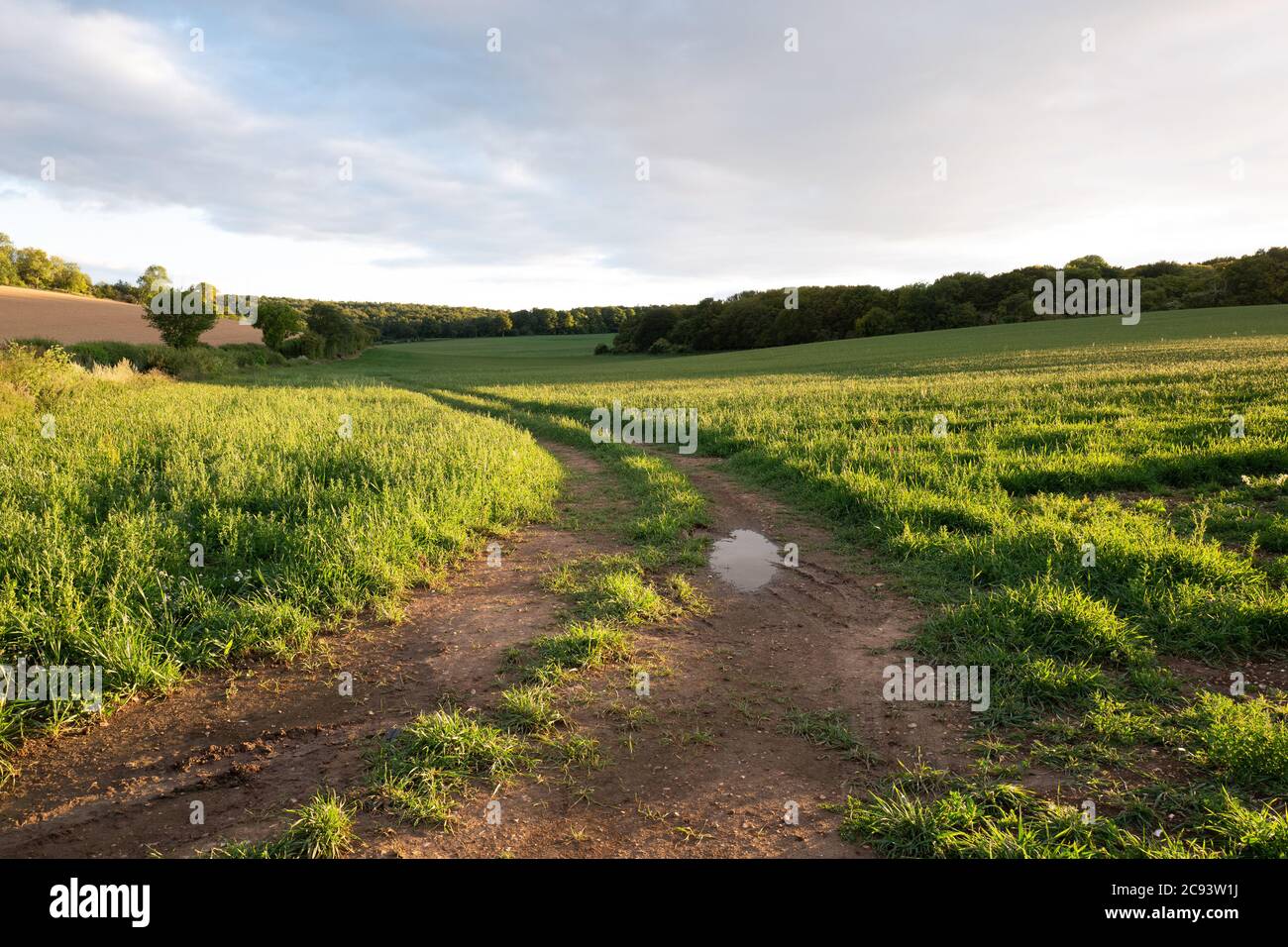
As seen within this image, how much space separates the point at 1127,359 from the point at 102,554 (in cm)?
3586

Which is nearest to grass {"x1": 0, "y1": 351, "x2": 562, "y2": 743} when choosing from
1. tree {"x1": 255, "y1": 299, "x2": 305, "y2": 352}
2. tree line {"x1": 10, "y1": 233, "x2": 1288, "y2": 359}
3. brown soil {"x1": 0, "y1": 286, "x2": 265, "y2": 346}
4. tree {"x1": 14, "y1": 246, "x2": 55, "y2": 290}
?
brown soil {"x1": 0, "y1": 286, "x2": 265, "y2": 346}

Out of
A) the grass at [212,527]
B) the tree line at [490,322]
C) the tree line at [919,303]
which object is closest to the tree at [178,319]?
the grass at [212,527]

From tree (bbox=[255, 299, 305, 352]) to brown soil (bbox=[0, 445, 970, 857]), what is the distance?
79.3 metres

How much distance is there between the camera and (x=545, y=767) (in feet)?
13.0

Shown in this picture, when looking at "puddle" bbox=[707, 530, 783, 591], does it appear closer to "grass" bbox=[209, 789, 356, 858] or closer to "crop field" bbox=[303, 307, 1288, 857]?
"crop field" bbox=[303, 307, 1288, 857]

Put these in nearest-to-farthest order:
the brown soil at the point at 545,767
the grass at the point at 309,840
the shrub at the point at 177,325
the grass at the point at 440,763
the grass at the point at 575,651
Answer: the grass at the point at 309,840 < the brown soil at the point at 545,767 < the grass at the point at 440,763 < the grass at the point at 575,651 < the shrub at the point at 177,325

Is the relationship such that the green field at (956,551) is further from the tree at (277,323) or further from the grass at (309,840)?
the tree at (277,323)

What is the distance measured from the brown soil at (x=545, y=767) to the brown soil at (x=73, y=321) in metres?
48.4

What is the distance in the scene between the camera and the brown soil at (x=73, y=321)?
47172 mm

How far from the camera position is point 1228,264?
7938 centimetres

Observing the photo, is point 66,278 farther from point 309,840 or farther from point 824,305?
point 309,840

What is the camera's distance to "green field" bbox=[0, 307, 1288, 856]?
11.9 feet
